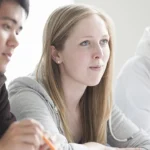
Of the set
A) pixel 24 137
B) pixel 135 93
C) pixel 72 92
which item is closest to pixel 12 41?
pixel 24 137

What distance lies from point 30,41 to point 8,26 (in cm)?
117

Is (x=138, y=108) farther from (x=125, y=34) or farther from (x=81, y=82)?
(x=125, y=34)

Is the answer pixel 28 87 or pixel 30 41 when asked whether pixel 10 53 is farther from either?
pixel 30 41

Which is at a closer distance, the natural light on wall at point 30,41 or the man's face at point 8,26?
the man's face at point 8,26

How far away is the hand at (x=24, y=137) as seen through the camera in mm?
741

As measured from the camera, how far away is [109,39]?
1.26 m

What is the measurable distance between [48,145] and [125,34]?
5.59 feet

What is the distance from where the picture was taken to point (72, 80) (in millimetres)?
1270

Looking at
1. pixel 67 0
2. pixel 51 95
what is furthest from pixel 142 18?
pixel 51 95

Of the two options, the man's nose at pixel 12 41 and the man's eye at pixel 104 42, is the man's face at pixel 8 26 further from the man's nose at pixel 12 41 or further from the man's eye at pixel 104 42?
the man's eye at pixel 104 42

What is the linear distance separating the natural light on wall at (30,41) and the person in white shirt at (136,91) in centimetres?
54

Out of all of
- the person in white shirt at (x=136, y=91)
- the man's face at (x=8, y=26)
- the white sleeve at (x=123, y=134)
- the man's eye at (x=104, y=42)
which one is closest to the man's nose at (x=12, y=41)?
the man's face at (x=8, y=26)

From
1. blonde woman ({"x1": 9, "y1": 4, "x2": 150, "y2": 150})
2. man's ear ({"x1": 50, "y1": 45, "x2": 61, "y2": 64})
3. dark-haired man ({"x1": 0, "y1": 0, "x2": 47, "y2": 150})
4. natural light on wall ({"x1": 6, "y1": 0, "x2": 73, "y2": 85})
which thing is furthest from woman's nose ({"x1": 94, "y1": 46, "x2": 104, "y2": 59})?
natural light on wall ({"x1": 6, "y1": 0, "x2": 73, "y2": 85})

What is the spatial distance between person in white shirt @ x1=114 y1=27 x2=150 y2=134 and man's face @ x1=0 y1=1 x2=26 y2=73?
93 centimetres
